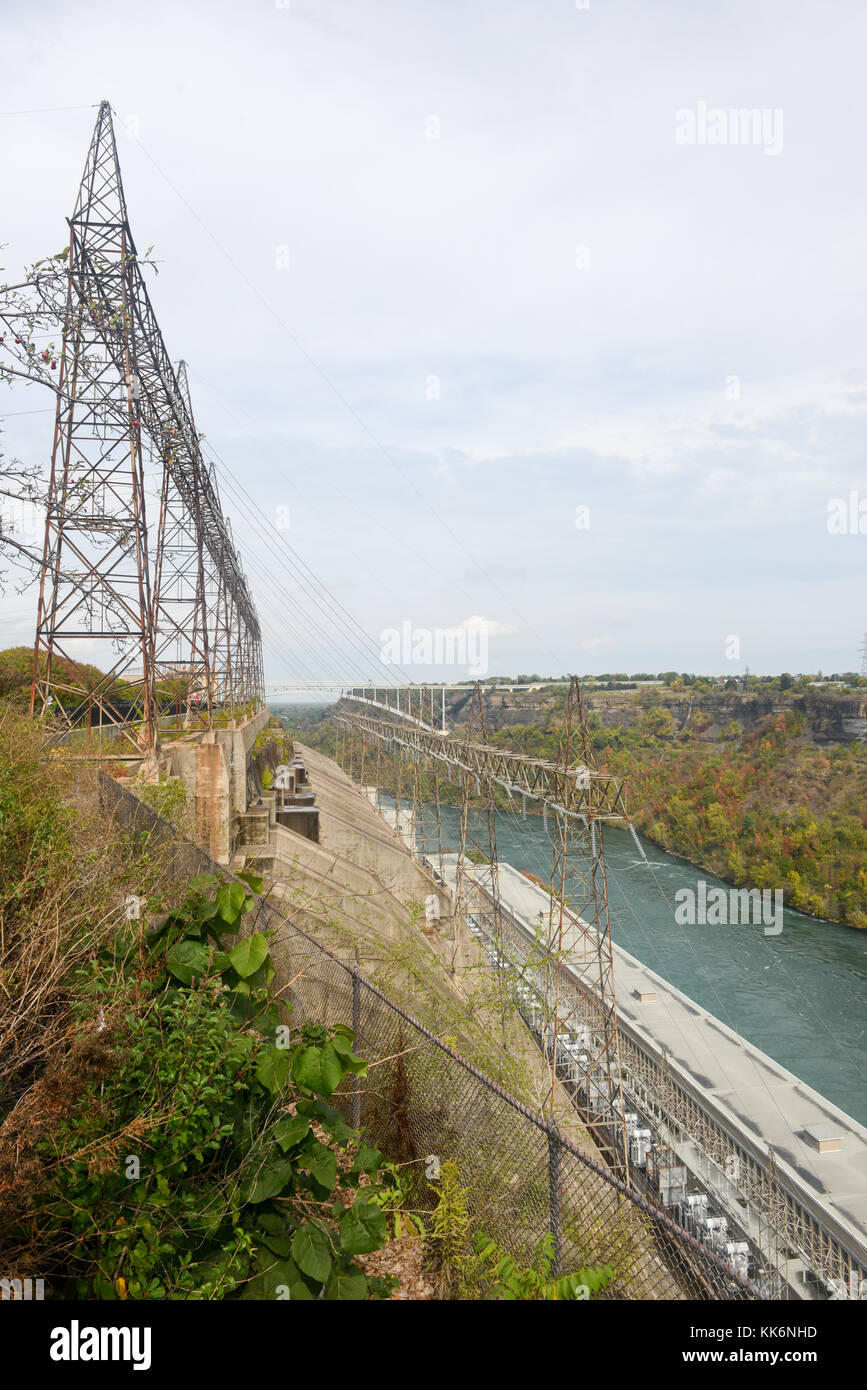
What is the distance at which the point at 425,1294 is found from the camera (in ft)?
11.4

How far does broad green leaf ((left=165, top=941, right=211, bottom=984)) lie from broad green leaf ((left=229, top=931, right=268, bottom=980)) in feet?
0.42

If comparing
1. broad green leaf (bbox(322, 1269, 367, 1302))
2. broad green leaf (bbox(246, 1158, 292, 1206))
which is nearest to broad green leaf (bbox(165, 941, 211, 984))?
broad green leaf (bbox(246, 1158, 292, 1206))

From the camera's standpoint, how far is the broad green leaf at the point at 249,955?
337 cm

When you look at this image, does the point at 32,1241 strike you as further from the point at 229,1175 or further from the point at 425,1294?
the point at 425,1294

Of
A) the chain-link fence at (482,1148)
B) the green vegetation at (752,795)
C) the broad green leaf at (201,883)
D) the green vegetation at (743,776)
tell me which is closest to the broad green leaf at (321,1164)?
the chain-link fence at (482,1148)

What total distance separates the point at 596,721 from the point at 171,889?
206ft

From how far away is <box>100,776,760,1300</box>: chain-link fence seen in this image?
3041mm

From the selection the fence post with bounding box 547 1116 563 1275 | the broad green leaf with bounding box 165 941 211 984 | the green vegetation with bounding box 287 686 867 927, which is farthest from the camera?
the green vegetation with bounding box 287 686 867 927

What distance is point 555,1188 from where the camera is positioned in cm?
299

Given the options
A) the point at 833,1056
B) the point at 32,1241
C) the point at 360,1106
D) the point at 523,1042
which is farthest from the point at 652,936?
the point at 32,1241

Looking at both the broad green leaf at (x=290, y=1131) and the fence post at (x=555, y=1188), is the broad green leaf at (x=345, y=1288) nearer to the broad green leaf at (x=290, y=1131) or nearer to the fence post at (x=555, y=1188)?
the broad green leaf at (x=290, y=1131)

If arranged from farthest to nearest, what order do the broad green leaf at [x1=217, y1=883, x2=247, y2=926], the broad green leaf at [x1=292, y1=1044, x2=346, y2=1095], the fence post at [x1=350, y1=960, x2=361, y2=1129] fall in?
the fence post at [x1=350, y1=960, x2=361, y2=1129]
the broad green leaf at [x1=217, y1=883, x2=247, y2=926]
the broad green leaf at [x1=292, y1=1044, x2=346, y2=1095]

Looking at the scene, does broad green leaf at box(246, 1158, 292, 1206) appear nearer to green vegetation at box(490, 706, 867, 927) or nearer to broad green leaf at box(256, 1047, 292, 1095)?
broad green leaf at box(256, 1047, 292, 1095)

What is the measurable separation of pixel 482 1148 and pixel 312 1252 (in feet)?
4.21
